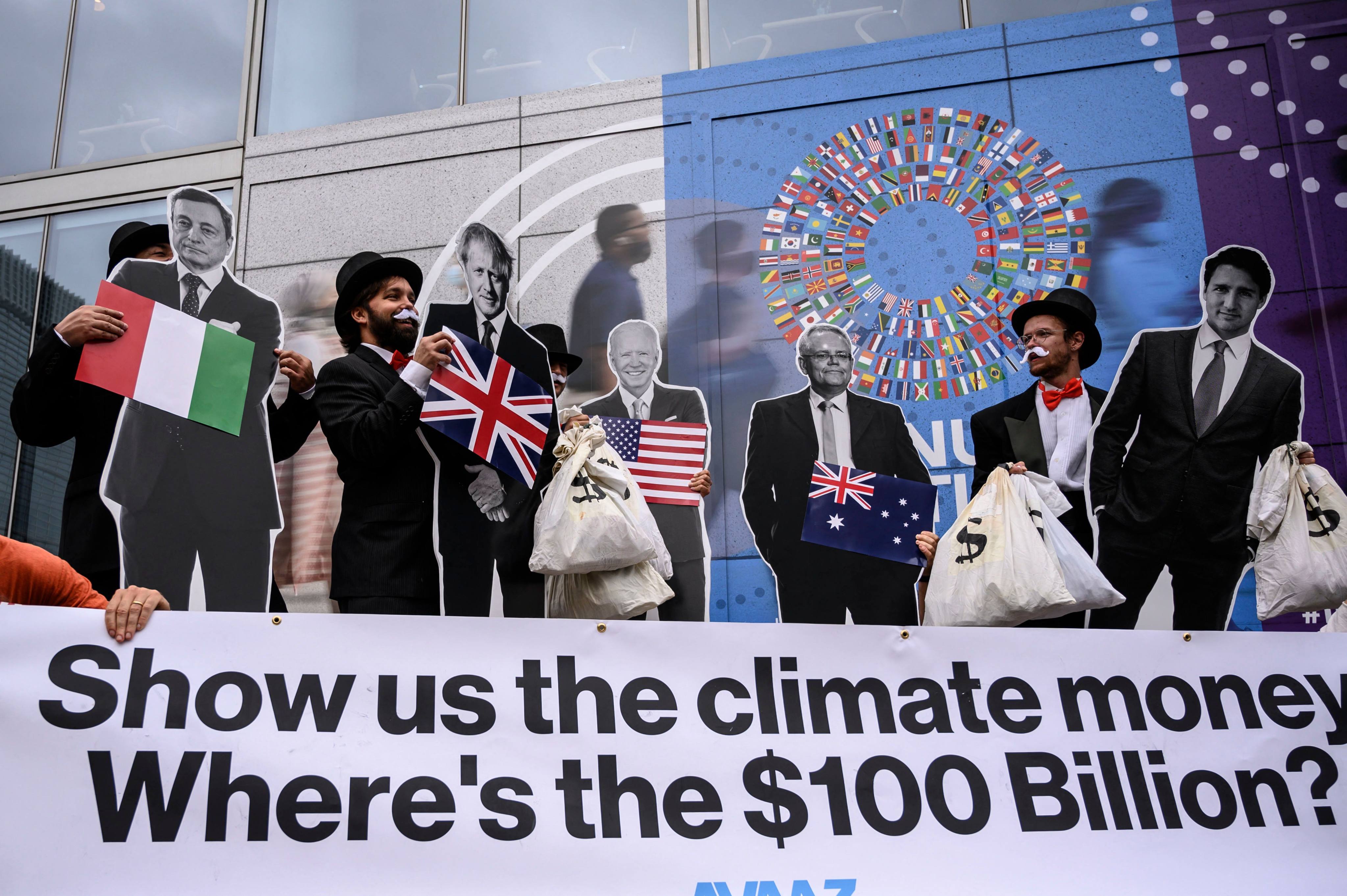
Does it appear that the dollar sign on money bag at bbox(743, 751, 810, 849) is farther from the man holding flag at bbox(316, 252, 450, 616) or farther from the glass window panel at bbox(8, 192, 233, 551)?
the glass window panel at bbox(8, 192, 233, 551)

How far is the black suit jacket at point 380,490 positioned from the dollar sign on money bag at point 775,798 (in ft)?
6.28

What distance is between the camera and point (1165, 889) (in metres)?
2.95

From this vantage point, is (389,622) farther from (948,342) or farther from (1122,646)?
(948,342)

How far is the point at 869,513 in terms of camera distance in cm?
522

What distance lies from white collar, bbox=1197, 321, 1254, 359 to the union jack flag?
2195mm

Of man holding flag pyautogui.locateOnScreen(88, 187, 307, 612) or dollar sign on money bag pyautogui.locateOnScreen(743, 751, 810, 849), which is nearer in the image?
dollar sign on money bag pyautogui.locateOnScreen(743, 751, 810, 849)

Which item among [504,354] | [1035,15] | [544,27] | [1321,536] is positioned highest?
[544,27]

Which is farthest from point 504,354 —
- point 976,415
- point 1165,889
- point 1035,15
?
point 1165,889

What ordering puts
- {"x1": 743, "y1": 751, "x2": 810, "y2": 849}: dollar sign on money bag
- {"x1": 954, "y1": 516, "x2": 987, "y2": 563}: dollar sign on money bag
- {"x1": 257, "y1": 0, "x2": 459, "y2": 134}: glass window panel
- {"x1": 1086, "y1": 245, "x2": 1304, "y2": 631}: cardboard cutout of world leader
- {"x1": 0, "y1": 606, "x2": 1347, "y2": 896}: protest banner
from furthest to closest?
1. {"x1": 257, "y1": 0, "x2": 459, "y2": 134}: glass window panel
2. {"x1": 1086, "y1": 245, "x2": 1304, "y2": 631}: cardboard cutout of world leader
3. {"x1": 954, "y1": 516, "x2": 987, "y2": 563}: dollar sign on money bag
4. {"x1": 743, "y1": 751, "x2": 810, "y2": 849}: dollar sign on money bag
5. {"x1": 0, "y1": 606, "x2": 1347, "y2": 896}: protest banner

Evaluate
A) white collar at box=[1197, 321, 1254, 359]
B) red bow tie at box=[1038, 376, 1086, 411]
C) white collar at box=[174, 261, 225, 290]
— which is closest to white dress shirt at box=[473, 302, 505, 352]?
white collar at box=[174, 261, 225, 290]

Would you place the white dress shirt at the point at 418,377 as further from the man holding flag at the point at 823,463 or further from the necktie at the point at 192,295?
the man holding flag at the point at 823,463

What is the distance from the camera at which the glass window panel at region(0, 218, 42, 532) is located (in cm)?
732

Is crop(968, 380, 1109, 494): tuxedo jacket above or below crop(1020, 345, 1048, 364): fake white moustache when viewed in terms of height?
below

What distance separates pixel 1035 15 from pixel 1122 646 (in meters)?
4.91
